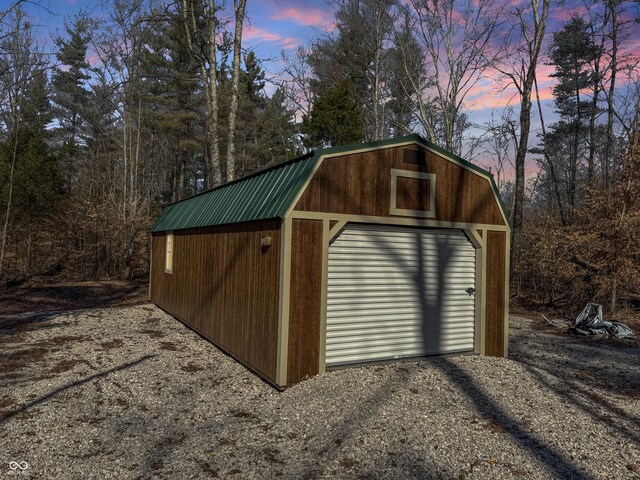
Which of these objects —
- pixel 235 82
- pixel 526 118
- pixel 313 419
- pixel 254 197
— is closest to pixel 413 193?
pixel 254 197

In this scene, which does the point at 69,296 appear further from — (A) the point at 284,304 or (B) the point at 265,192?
(A) the point at 284,304

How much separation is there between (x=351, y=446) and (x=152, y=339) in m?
5.79

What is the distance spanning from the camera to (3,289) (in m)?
15.2

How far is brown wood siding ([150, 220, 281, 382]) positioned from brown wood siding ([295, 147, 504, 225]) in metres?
0.88

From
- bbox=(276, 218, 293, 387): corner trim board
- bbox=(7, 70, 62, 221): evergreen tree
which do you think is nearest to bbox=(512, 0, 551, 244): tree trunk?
bbox=(276, 218, 293, 387): corner trim board

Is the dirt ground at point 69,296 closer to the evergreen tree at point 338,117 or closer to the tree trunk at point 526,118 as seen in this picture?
the evergreen tree at point 338,117

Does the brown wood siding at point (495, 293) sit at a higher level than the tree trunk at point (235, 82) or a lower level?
lower

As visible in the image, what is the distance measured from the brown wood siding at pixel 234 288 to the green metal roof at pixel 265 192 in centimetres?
20

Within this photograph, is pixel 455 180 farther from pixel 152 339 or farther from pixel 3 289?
pixel 3 289

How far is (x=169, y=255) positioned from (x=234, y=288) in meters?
5.29

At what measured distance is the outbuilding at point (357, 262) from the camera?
580 centimetres

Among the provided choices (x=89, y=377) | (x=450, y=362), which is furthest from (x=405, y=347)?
(x=89, y=377)

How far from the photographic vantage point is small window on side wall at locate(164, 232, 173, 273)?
37.4 ft

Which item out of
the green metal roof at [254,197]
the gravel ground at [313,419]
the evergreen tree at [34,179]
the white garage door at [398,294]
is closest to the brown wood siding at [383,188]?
the green metal roof at [254,197]
